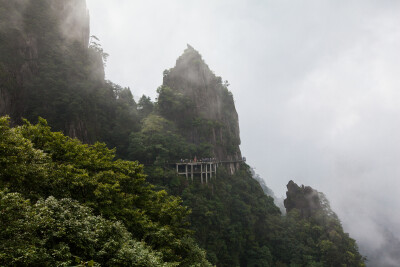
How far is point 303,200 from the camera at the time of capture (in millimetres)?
51719

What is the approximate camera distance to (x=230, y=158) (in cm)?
5644

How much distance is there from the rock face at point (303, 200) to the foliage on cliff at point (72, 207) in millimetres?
40604

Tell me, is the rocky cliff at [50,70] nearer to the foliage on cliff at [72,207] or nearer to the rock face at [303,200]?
the foliage on cliff at [72,207]

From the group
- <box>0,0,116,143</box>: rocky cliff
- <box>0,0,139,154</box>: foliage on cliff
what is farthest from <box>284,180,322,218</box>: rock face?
<box>0,0,116,143</box>: rocky cliff

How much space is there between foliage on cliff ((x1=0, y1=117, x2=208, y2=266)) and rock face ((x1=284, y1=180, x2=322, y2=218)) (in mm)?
40604

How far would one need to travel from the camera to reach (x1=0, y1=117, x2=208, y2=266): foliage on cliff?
327 inches

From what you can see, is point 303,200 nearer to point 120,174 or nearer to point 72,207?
point 120,174

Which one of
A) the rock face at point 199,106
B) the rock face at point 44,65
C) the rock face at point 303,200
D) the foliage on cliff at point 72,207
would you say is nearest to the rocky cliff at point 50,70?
the rock face at point 44,65

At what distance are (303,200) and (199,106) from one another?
102ft

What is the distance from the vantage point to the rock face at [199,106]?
52.0 metres

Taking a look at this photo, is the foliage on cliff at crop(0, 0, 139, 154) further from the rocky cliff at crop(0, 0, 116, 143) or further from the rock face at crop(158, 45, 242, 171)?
the rock face at crop(158, 45, 242, 171)

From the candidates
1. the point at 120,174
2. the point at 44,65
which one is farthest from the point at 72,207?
the point at 44,65

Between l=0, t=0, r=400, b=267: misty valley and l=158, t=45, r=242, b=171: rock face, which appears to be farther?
l=158, t=45, r=242, b=171: rock face

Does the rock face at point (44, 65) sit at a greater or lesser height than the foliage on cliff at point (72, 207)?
greater
